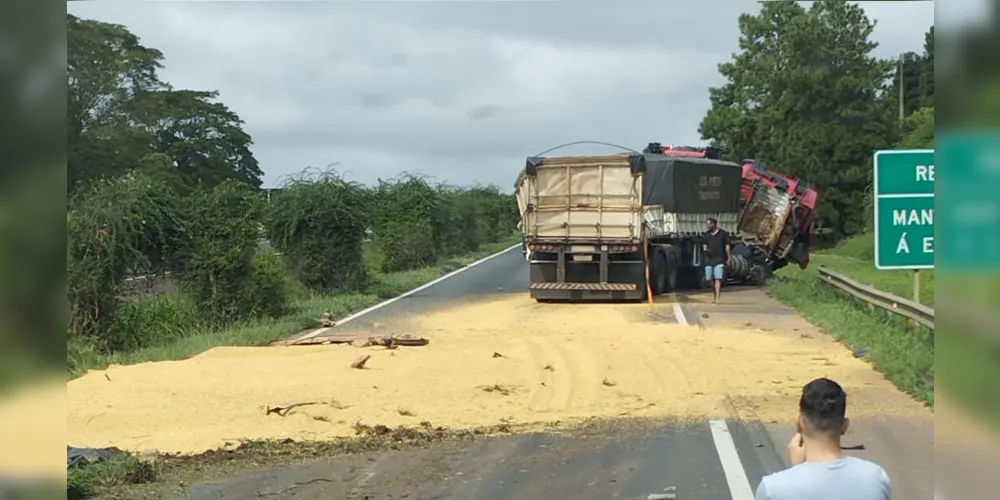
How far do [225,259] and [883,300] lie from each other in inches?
444

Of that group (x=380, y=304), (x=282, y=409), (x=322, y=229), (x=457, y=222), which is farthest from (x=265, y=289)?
(x=457, y=222)

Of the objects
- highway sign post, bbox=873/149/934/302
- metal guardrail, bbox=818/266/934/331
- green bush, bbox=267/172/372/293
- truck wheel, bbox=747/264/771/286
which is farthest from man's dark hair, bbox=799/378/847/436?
truck wheel, bbox=747/264/771/286

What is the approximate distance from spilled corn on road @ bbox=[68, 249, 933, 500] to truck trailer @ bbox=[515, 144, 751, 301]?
509cm

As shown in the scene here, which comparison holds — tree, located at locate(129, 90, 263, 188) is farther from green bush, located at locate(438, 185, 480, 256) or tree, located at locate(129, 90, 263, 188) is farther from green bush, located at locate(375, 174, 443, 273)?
green bush, located at locate(438, 185, 480, 256)

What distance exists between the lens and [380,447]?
898 cm

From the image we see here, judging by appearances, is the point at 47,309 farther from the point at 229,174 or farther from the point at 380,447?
the point at 229,174

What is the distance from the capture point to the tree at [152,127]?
8.48 metres

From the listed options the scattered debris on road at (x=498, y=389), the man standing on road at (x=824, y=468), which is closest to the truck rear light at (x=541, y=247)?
the scattered debris on road at (x=498, y=389)

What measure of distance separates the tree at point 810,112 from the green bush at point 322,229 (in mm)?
8994

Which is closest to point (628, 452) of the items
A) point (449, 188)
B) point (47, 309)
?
point (47, 309)

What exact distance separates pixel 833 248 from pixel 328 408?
84.3 feet

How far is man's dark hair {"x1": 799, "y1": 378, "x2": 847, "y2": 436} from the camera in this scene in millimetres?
3502

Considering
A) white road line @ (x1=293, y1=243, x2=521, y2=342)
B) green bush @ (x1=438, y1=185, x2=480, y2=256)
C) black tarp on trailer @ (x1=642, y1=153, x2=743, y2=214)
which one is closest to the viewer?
white road line @ (x1=293, y1=243, x2=521, y2=342)

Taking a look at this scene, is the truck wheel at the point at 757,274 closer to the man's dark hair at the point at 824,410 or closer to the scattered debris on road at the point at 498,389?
the scattered debris on road at the point at 498,389
